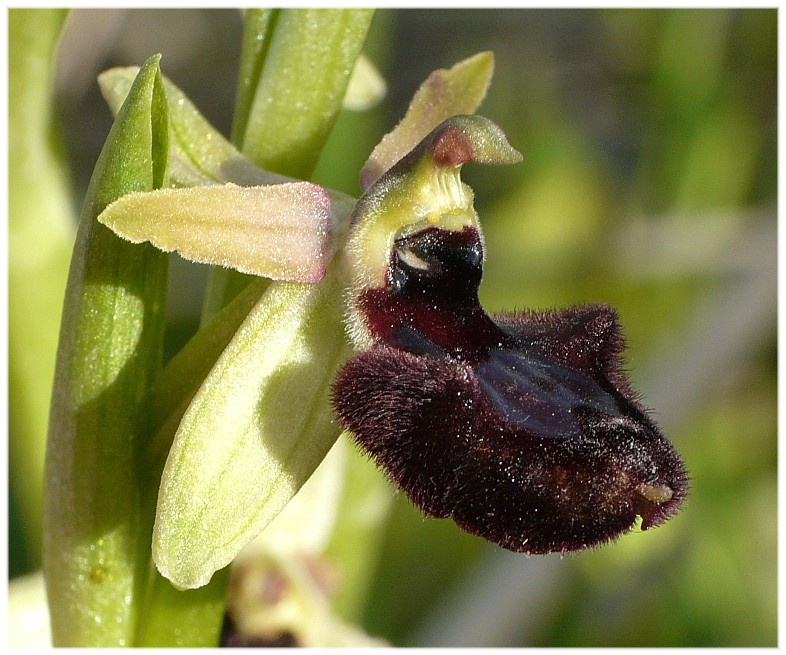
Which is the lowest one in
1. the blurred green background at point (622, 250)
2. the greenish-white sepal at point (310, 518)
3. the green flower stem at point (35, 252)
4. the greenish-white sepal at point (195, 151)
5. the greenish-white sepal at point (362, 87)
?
the blurred green background at point (622, 250)

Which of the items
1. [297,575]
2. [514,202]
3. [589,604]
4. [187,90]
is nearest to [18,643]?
[297,575]

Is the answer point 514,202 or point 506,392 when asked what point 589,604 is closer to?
point 514,202

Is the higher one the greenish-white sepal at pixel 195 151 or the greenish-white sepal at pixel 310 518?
the greenish-white sepal at pixel 195 151

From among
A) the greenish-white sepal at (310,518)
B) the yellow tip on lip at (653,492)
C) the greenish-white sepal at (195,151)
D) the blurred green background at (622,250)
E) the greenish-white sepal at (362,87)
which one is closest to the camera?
the yellow tip on lip at (653,492)

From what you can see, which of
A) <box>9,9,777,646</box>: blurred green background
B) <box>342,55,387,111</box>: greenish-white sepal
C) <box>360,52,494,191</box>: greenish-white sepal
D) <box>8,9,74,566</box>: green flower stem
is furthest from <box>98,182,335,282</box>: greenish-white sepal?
<box>9,9,777,646</box>: blurred green background

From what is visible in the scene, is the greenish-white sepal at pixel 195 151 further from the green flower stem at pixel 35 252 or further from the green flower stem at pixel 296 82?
the green flower stem at pixel 35 252

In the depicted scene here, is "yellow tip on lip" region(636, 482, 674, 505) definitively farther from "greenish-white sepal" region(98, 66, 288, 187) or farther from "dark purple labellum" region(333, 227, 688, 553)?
"greenish-white sepal" region(98, 66, 288, 187)

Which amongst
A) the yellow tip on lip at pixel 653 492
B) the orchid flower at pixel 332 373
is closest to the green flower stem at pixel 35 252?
the orchid flower at pixel 332 373

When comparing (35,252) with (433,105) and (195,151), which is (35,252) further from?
(433,105)
